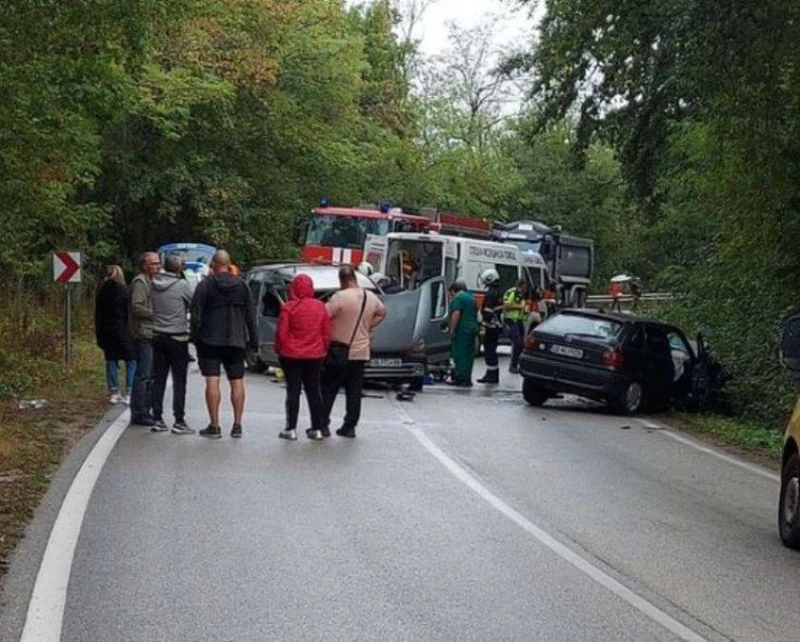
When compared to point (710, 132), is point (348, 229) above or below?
below

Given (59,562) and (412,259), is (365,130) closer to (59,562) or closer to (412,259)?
(412,259)

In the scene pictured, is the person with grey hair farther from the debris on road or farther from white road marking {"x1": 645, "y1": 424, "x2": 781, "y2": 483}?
white road marking {"x1": 645, "y1": 424, "x2": 781, "y2": 483}

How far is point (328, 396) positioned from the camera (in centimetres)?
1582

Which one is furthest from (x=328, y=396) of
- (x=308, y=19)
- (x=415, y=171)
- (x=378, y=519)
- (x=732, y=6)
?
(x=415, y=171)

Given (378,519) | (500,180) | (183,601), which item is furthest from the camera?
(500,180)

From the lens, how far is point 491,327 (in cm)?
2677

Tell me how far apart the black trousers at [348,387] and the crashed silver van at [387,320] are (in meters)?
6.06

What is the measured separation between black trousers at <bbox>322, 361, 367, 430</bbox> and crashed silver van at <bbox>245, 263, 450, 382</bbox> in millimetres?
A: 6057

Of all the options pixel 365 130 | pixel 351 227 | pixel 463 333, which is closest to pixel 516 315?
pixel 463 333

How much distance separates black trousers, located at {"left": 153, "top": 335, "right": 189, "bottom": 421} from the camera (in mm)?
15422

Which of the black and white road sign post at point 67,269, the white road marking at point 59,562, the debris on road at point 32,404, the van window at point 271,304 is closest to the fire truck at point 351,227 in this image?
the van window at point 271,304

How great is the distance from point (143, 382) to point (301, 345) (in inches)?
71.3

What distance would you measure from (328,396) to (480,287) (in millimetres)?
19093

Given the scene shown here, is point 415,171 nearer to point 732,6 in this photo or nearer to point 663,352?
point 663,352
